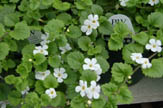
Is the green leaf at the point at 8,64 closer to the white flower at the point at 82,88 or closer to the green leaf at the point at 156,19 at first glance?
the white flower at the point at 82,88

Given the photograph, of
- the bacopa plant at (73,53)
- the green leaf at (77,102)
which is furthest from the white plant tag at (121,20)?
the green leaf at (77,102)

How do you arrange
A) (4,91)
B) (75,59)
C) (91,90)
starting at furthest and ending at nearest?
(4,91)
(75,59)
(91,90)

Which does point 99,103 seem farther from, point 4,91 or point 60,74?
point 4,91

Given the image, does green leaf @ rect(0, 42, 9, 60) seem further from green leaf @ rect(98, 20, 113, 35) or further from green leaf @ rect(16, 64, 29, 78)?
green leaf @ rect(98, 20, 113, 35)

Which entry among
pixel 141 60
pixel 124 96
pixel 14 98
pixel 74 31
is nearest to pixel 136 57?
pixel 141 60

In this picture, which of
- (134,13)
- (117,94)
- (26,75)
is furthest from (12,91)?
(134,13)
